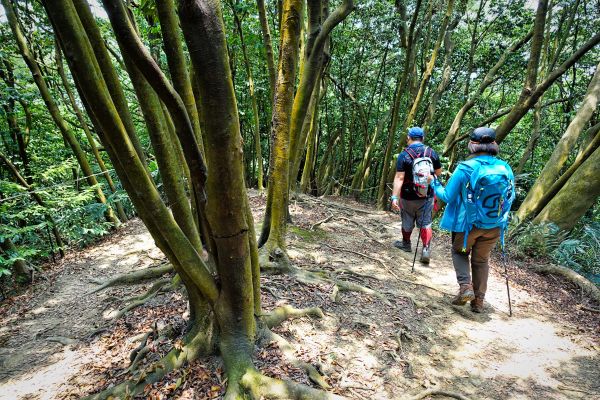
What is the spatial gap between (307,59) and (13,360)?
4.95 meters

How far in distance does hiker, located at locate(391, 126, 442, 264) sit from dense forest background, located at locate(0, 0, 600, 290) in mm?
1809

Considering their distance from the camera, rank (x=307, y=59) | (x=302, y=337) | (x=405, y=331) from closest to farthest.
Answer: (x=302, y=337) < (x=405, y=331) < (x=307, y=59)

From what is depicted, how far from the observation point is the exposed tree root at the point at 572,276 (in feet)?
16.8

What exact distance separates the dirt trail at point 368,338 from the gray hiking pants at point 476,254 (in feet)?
1.41

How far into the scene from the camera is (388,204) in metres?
12.5

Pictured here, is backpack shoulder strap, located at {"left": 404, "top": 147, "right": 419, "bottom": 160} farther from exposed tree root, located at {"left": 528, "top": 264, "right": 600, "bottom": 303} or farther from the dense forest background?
exposed tree root, located at {"left": 528, "top": 264, "right": 600, "bottom": 303}

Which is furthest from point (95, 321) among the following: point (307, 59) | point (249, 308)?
point (307, 59)

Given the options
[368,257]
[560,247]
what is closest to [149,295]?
[368,257]

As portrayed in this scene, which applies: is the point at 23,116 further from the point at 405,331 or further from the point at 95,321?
the point at 405,331

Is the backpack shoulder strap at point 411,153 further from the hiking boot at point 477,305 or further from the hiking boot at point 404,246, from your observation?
the hiking boot at point 477,305

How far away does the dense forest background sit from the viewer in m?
6.44

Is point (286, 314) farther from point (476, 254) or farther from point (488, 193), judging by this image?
point (488, 193)

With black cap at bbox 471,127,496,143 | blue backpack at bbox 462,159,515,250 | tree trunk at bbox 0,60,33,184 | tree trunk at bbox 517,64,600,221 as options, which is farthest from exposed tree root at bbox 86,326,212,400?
tree trunk at bbox 0,60,33,184

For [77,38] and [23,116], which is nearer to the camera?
[77,38]
